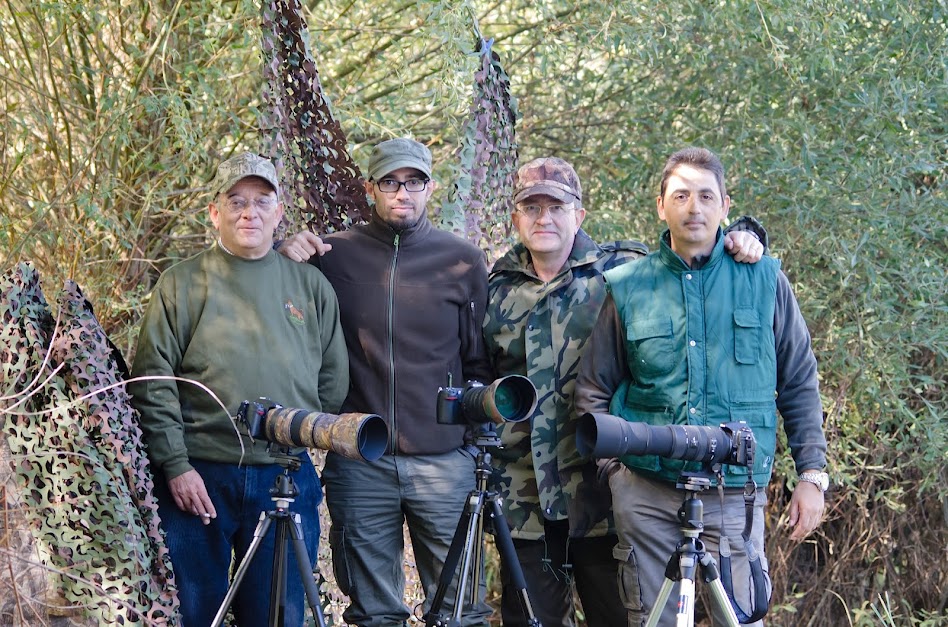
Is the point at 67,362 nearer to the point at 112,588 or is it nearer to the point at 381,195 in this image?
the point at 112,588

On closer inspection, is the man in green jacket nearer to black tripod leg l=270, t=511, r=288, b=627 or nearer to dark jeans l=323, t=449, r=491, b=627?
dark jeans l=323, t=449, r=491, b=627

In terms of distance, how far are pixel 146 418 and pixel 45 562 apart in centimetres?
46

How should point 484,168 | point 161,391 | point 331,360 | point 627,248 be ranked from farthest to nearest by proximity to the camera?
point 484,168, point 627,248, point 331,360, point 161,391

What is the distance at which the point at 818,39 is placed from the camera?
5.05m

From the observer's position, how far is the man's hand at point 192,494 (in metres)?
3.09

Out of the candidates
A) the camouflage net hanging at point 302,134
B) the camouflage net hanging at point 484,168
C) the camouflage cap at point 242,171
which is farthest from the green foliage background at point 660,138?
the camouflage cap at point 242,171

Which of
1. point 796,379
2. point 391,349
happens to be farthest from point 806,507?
point 391,349

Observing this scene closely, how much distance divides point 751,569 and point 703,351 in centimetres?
59

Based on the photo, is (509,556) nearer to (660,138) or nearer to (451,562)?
(451,562)

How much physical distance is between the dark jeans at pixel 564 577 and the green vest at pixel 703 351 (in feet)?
1.33

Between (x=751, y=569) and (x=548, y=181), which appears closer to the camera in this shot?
(x=751, y=569)

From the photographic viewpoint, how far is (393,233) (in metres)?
3.47

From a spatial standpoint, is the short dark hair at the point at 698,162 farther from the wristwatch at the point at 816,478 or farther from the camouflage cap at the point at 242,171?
the camouflage cap at the point at 242,171

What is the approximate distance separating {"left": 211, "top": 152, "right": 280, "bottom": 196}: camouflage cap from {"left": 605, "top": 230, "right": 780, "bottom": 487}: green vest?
108 cm
